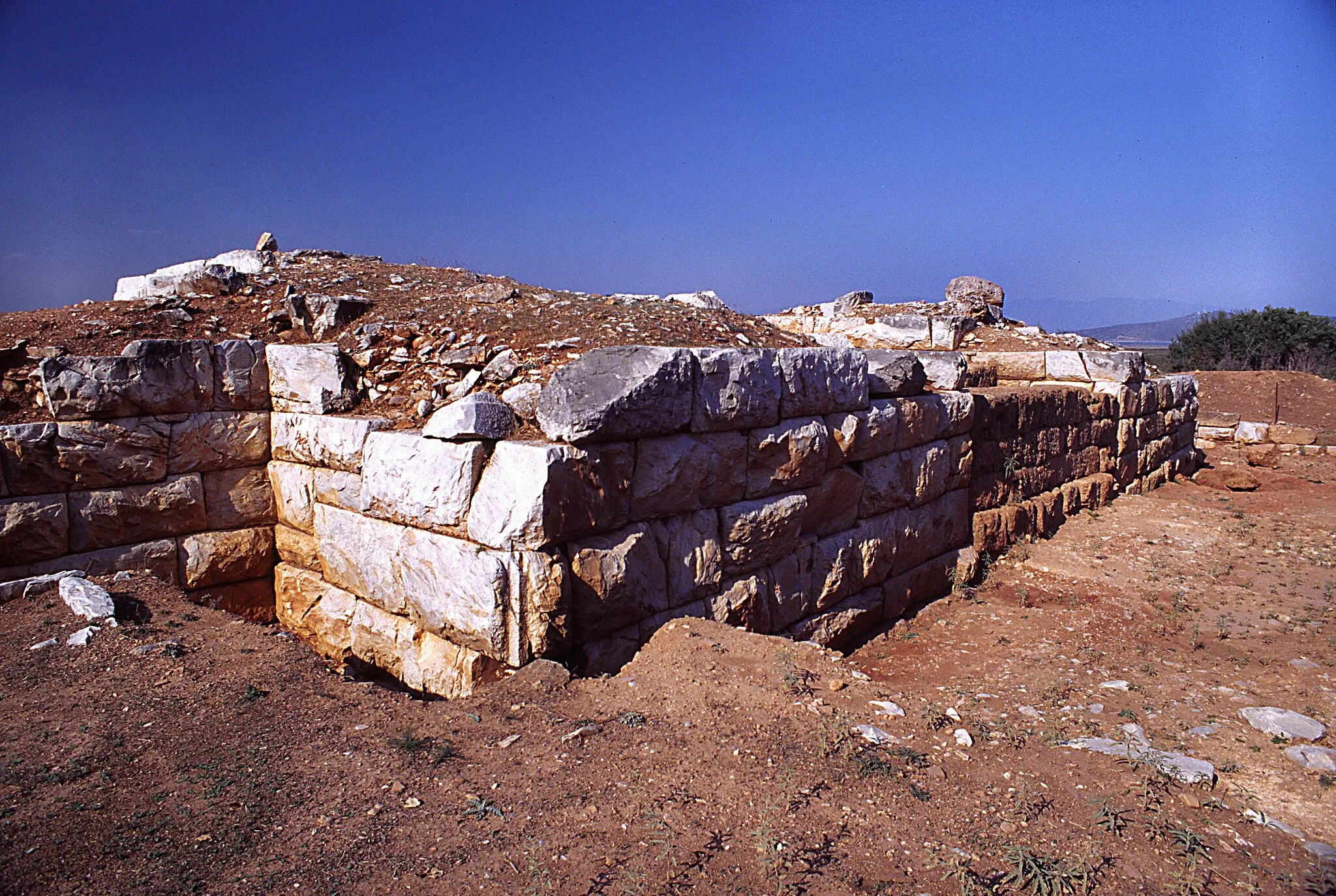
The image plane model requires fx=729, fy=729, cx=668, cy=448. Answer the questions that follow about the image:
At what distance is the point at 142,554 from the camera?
5.01m

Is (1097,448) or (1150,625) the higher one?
(1097,448)

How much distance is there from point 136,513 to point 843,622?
5091mm

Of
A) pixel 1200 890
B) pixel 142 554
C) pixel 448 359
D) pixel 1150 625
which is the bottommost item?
pixel 1150 625

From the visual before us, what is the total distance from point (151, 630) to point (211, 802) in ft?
6.56

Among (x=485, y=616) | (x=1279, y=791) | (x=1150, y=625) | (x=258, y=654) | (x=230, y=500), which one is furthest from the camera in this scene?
(x=1150, y=625)

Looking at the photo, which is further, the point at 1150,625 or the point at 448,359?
the point at 1150,625

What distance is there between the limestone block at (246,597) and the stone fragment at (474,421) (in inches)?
102

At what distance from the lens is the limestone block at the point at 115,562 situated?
15.2 ft

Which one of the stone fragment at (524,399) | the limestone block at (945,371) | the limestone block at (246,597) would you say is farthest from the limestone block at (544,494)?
the limestone block at (945,371)

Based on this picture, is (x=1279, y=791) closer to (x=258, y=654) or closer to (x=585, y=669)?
(x=585, y=669)

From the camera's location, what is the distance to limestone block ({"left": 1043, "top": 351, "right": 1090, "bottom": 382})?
9531 millimetres

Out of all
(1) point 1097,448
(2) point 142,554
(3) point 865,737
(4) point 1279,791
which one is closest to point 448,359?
(2) point 142,554

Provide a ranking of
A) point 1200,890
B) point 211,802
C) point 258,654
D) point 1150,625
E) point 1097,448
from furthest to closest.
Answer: point 1097,448 < point 1150,625 < point 258,654 < point 211,802 < point 1200,890

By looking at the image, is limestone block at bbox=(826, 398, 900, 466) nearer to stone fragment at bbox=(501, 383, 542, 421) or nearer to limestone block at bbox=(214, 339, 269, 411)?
stone fragment at bbox=(501, 383, 542, 421)
